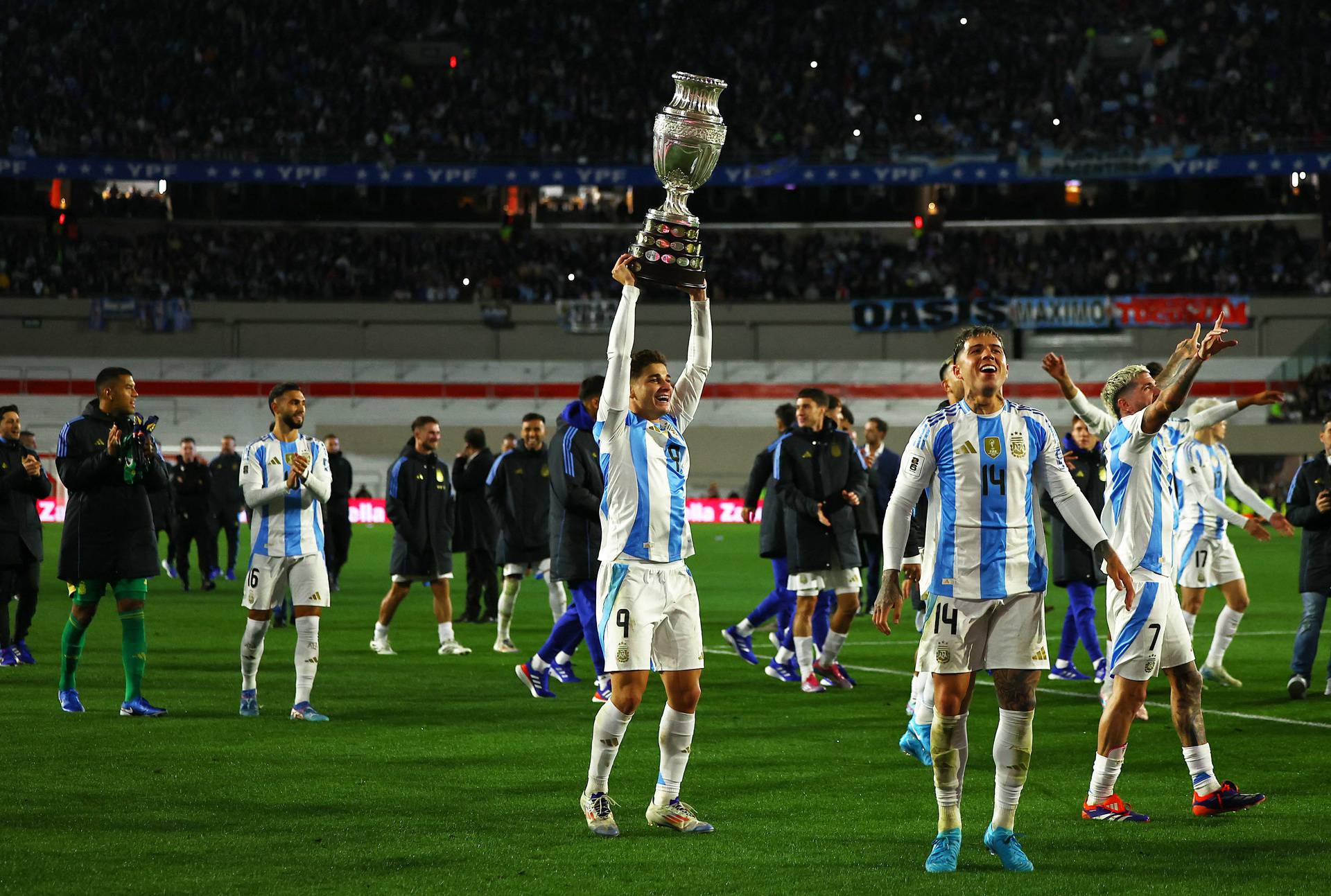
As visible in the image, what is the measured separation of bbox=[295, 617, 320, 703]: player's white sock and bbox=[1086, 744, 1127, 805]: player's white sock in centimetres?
518

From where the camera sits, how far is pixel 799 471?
449 inches

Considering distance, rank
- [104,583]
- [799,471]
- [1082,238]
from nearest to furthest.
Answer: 1. [104,583]
2. [799,471]
3. [1082,238]

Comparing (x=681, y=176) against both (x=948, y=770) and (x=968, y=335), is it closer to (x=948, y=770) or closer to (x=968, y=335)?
(x=968, y=335)

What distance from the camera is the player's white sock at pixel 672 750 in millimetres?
6734

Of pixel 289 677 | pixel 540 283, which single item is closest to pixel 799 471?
pixel 289 677

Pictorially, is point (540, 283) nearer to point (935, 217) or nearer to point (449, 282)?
point (449, 282)

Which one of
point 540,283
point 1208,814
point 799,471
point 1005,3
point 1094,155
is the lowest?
point 1208,814

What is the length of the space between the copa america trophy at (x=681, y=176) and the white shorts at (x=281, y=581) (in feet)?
12.7

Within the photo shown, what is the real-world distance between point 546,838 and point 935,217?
48149 millimetres

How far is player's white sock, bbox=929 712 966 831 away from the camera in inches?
240

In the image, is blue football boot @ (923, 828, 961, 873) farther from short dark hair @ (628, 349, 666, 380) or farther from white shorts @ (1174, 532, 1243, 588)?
white shorts @ (1174, 532, 1243, 588)

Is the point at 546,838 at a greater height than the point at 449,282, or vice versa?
the point at 449,282

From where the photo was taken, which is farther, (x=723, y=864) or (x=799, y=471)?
(x=799, y=471)

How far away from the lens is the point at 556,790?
303 inches
